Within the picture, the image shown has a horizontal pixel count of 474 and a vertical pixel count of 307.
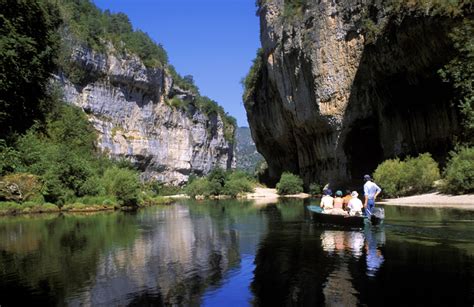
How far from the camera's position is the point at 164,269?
13422 mm

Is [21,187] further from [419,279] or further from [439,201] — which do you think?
[419,279]

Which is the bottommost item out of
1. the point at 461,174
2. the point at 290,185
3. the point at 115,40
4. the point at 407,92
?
the point at 461,174

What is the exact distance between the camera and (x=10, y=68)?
11.6m

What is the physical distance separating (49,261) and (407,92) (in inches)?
1683

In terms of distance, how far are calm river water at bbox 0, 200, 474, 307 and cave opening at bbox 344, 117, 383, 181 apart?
138 ft

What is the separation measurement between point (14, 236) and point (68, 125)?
6011 cm

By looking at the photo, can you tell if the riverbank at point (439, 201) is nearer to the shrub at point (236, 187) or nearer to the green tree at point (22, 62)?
the green tree at point (22, 62)

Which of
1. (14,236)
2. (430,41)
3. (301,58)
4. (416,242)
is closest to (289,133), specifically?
(301,58)

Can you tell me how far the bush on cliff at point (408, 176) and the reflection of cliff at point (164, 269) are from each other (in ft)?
89.2

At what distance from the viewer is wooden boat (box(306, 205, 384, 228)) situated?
2008 centimetres

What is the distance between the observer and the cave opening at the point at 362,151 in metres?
62.6

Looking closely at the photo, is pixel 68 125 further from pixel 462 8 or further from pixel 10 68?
pixel 10 68

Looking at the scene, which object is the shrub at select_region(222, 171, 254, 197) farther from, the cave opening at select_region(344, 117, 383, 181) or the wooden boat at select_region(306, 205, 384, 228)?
the wooden boat at select_region(306, 205, 384, 228)

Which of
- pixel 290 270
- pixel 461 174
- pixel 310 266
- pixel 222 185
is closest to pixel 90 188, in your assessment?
pixel 461 174
